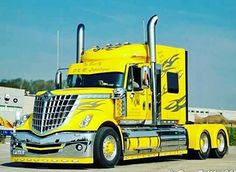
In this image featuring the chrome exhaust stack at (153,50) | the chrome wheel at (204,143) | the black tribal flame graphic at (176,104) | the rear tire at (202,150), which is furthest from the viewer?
the chrome wheel at (204,143)

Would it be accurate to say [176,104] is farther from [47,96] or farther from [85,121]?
[47,96]

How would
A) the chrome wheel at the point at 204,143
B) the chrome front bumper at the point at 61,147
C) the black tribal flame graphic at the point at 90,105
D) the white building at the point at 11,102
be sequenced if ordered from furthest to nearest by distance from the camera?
the white building at the point at 11,102 < the chrome wheel at the point at 204,143 < the black tribal flame graphic at the point at 90,105 < the chrome front bumper at the point at 61,147

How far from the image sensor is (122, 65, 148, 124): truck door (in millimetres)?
15109

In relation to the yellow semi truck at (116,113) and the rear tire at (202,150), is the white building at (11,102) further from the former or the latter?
the yellow semi truck at (116,113)

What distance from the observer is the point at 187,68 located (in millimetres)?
18516

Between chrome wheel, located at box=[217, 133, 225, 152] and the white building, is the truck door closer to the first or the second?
chrome wheel, located at box=[217, 133, 225, 152]

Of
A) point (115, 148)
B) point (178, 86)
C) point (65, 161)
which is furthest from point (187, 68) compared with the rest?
point (65, 161)

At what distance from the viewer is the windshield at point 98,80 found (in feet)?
49.5

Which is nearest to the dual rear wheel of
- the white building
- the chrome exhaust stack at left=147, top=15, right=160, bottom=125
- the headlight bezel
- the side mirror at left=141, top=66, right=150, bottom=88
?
the chrome exhaust stack at left=147, top=15, right=160, bottom=125

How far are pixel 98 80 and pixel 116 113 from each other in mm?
1321

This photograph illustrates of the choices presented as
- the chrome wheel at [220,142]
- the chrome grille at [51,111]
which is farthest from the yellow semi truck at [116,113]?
the chrome wheel at [220,142]

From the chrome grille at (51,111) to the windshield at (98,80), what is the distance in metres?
1.54

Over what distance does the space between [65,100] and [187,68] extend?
6.11 metres

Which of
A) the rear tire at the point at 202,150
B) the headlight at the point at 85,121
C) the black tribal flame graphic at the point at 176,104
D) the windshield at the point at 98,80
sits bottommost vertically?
the rear tire at the point at 202,150
